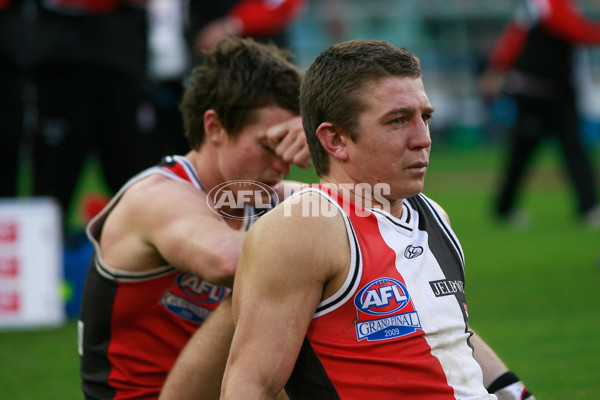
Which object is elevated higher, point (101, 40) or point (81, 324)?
point (101, 40)

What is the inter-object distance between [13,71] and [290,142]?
4.07m

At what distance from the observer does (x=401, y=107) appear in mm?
2176

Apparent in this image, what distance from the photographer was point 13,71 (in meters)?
6.33

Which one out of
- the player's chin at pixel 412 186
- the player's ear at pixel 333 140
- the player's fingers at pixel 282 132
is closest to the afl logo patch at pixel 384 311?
the player's chin at pixel 412 186

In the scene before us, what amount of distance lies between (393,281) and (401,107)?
1.46 ft

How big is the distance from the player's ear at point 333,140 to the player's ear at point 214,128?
0.96 m

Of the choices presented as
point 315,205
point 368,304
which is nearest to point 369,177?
point 315,205

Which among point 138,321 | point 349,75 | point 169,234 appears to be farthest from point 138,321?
point 349,75

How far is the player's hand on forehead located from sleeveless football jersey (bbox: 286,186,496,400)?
25.2 inches

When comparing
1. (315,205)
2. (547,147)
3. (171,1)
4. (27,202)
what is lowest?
(547,147)

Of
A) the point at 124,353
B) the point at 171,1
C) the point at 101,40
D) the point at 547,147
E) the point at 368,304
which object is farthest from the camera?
the point at 547,147

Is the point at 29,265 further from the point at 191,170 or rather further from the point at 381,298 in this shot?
the point at 381,298

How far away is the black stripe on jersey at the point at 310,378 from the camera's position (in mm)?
2156

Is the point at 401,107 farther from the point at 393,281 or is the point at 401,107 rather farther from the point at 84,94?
the point at 84,94
